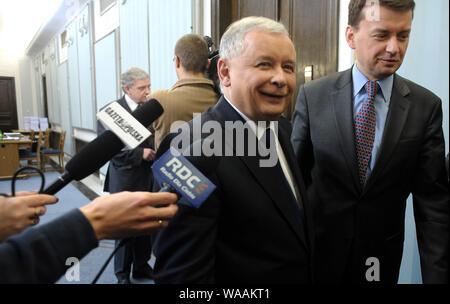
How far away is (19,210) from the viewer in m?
0.69

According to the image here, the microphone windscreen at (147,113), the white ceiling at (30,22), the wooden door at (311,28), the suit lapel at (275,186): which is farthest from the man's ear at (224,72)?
the white ceiling at (30,22)

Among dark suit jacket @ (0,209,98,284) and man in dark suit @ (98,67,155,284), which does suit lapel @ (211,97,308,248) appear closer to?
dark suit jacket @ (0,209,98,284)

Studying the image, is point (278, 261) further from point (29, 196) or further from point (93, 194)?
point (93, 194)

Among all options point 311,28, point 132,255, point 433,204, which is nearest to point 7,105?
point 132,255

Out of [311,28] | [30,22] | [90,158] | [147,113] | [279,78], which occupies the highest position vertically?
[30,22]

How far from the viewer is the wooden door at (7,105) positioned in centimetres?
1154

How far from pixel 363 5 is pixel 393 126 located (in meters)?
0.43

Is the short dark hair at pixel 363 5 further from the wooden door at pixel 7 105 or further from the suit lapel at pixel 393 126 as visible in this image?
the wooden door at pixel 7 105

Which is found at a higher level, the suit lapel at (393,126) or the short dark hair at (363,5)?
the short dark hair at (363,5)

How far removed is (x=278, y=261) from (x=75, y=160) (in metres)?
0.60

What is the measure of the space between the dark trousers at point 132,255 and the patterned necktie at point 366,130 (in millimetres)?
1935

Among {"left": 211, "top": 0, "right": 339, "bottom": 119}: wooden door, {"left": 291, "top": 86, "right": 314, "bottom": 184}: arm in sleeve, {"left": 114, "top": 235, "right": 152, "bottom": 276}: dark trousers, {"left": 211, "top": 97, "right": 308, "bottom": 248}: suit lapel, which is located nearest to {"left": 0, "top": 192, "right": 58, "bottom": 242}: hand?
{"left": 211, "top": 97, "right": 308, "bottom": 248}: suit lapel

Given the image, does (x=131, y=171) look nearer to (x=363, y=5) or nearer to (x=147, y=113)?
(x=147, y=113)

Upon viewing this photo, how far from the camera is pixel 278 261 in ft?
2.93
